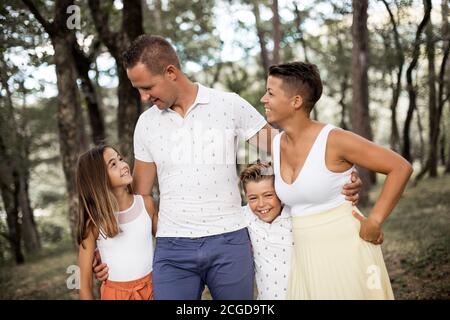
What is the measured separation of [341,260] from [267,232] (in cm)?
62

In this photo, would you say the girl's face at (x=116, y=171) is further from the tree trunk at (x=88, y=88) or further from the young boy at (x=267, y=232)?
the tree trunk at (x=88, y=88)

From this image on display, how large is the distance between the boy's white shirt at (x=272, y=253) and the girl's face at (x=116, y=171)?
0.83m

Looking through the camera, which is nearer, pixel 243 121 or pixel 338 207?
pixel 338 207

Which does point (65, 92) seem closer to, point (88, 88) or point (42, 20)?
point (42, 20)

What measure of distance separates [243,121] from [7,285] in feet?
31.5

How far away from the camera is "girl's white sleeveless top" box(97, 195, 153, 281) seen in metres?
3.24

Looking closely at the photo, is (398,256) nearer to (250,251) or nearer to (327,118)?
(250,251)

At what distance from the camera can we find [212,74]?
22.5 m

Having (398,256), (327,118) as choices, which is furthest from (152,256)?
(327,118)

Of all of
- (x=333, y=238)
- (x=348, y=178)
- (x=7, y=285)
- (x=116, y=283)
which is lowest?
(x=7, y=285)

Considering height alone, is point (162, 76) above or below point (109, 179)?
above

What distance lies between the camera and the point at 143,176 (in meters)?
3.33

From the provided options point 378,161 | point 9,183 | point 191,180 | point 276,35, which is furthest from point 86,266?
point 9,183

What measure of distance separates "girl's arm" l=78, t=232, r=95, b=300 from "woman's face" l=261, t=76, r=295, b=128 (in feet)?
4.50
